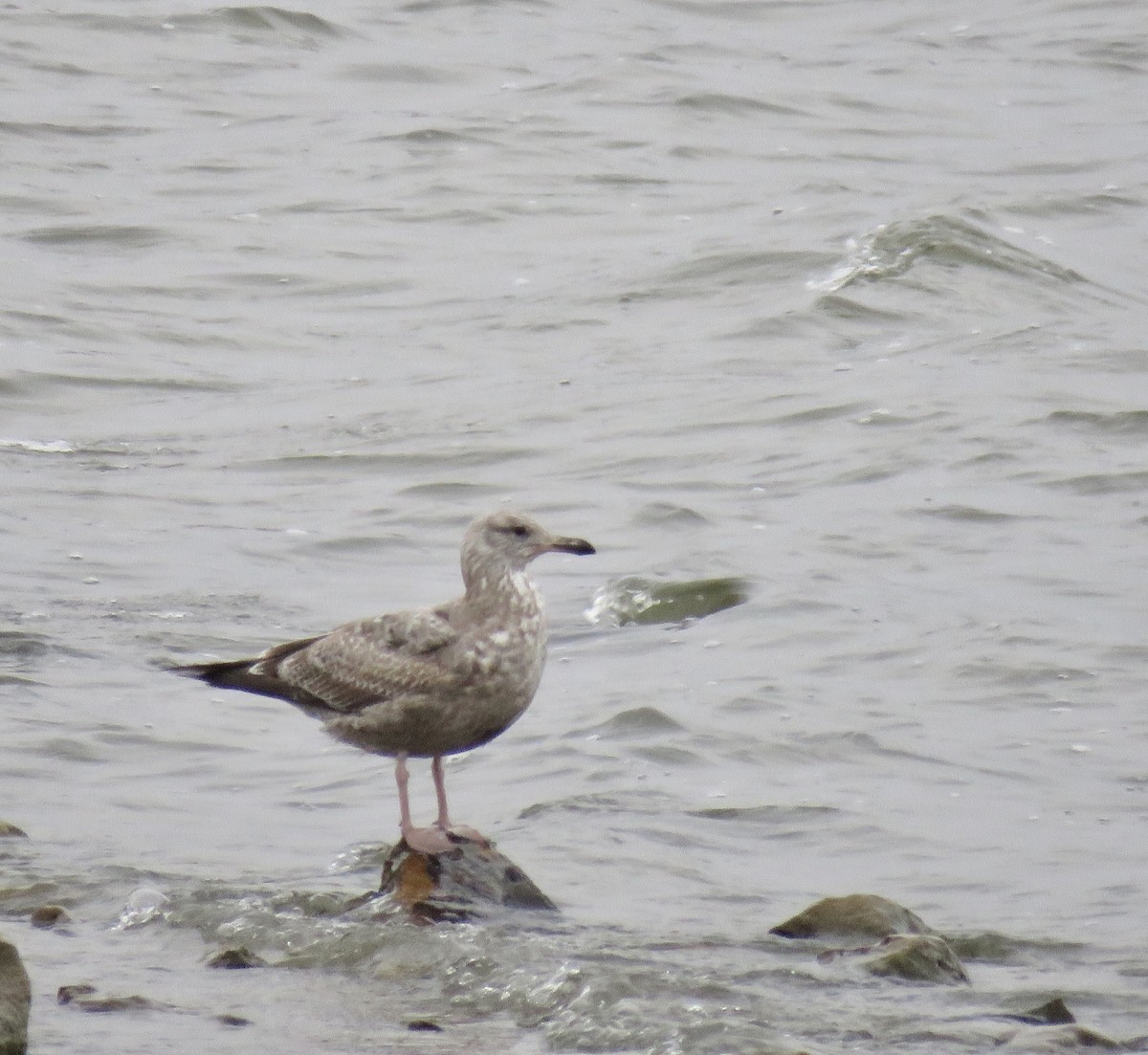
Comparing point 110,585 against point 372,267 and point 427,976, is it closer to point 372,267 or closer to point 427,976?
point 427,976

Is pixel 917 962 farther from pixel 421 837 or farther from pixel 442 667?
pixel 442 667

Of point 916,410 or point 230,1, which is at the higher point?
point 230,1

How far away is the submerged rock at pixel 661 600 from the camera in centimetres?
1223

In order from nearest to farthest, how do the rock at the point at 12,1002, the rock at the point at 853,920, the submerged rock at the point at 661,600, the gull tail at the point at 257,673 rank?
the rock at the point at 12,1002 → the rock at the point at 853,920 → the gull tail at the point at 257,673 → the submerged rock at the point at 661,600

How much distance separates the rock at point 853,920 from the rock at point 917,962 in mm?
267

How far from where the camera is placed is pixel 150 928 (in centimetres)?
720

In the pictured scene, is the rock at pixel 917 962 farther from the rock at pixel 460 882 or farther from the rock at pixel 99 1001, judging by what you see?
the rock at pixel 99 1001

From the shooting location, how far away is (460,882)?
24.4ft

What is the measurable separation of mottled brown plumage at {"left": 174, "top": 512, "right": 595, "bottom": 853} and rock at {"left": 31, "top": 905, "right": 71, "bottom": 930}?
3.91ft

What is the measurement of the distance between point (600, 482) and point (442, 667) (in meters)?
7.51

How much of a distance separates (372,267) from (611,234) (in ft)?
8.52

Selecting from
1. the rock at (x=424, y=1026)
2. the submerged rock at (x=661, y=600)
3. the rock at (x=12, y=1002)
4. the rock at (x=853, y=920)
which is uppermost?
the rock at (x=12, y=1002)

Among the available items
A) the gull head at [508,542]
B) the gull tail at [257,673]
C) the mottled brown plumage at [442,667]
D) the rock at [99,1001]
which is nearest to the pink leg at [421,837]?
the mottled brown plumage at [442,667]

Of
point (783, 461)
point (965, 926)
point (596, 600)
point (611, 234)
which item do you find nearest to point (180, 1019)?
point (965, 926)
